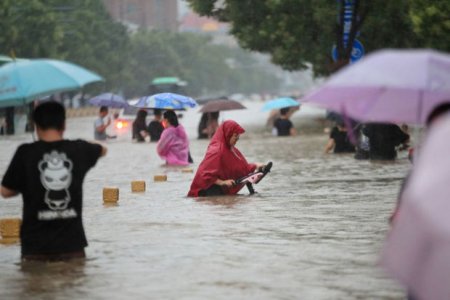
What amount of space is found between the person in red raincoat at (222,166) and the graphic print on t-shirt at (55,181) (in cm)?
726

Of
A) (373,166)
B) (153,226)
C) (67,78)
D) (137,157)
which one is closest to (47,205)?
(67,78)

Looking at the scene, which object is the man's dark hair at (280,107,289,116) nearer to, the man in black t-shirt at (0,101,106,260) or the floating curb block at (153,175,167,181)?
the floating curb block at (153,175,167,181)

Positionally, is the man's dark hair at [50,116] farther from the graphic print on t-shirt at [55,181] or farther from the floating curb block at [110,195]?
the floating curb block at [110,195]

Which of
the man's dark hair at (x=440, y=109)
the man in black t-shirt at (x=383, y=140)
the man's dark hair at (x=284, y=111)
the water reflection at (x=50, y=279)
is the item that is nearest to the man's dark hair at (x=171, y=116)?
the man in black t-shirt at (x=383, y=140)

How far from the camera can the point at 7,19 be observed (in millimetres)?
73250

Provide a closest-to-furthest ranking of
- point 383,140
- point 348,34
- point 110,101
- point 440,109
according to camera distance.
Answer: point 440,109 < point 383,140 < point 348,34 < point 110,101

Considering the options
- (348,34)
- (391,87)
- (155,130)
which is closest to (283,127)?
(155,130)

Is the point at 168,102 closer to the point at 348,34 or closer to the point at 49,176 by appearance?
the point at 348,34

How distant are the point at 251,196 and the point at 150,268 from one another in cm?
769

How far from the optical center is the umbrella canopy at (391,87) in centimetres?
707

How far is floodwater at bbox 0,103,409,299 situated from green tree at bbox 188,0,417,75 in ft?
64.2

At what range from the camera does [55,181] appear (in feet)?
33.6

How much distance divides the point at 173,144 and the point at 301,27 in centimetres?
1771

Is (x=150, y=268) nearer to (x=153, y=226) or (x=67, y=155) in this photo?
(x=67, y=155)
